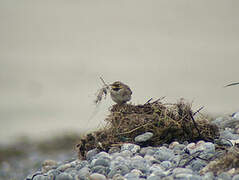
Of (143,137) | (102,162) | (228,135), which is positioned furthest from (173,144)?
(102,162)

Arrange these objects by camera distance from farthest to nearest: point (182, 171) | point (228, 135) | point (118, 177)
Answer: point (228, 135), point (118, 177), point (182, 171)

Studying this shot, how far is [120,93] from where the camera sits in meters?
7.43

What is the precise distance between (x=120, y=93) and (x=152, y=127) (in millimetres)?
791

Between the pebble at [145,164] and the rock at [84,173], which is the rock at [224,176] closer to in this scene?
the pebble at [145,164]

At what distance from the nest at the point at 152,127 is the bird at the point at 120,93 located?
0.49ft

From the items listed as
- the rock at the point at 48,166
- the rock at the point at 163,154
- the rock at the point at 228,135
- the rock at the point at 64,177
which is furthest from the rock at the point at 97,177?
the rock at the point at 228,135

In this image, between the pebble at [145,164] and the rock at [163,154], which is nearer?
the pebble at [145,164]

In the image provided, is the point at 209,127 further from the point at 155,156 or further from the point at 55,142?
the point at 55,142

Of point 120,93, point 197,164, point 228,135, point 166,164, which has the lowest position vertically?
point 197,164

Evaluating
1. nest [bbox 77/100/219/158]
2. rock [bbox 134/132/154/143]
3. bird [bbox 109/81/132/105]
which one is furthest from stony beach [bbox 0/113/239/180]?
bird [bbox 109/81/132/105]

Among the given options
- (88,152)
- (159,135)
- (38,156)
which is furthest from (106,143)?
(38,156)

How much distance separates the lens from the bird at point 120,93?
24.4 ft

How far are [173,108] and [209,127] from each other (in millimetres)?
559

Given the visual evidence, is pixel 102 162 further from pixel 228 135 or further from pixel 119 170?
pixel 228 135
